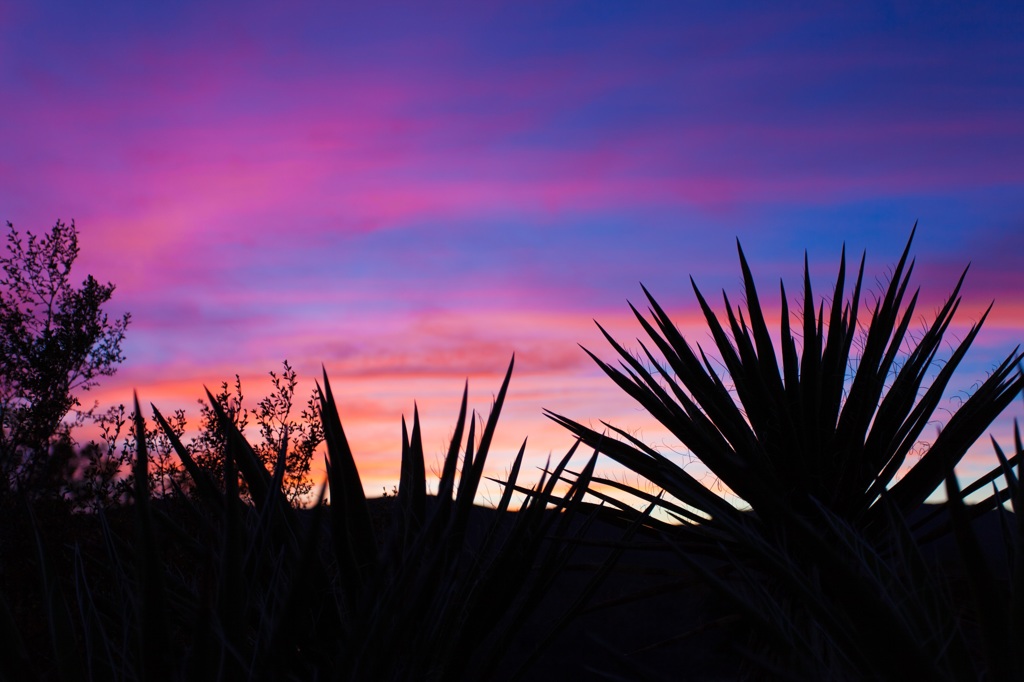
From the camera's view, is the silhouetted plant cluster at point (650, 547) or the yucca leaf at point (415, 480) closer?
the silhouetted plant cluster at point (650, 547)

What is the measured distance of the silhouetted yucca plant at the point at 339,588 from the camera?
2580 mm

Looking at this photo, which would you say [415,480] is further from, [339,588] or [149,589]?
[149,589]

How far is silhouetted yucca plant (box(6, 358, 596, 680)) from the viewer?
2.58 metres

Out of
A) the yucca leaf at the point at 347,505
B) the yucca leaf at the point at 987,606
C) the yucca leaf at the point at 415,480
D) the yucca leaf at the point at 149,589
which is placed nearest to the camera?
the yucca leaf at the point at 149,589

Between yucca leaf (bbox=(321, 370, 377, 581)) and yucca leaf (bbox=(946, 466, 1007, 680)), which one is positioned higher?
yucca leaf (bbox=(321, 370, 377, 581))

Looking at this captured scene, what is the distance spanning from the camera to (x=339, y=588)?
13.8 ft

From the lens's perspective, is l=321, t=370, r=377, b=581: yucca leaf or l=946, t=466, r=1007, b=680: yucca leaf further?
l=321, t=370, r=377, b=581: yucca leaf

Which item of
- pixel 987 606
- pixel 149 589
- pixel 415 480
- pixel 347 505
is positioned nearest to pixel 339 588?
pixel 347 505

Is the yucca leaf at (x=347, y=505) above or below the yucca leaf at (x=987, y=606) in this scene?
above

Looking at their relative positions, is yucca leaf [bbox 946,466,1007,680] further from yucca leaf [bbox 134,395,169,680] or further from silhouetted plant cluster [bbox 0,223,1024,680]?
yucca leaf [bbox 134,395,169,680]

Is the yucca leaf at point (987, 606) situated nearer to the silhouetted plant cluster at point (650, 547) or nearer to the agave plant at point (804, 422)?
the silhouetted plant cluster at point (650, 547)

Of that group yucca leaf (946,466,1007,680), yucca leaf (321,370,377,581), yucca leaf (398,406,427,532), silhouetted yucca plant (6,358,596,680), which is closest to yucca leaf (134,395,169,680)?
silhouetted yucca plant (6,358,596,680)

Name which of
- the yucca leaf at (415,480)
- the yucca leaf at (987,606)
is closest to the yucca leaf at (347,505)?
the yucca leaf at (415,480)

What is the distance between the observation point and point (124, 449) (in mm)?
9539
